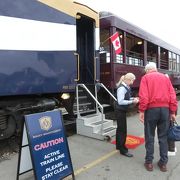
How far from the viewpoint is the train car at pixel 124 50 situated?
376 inches

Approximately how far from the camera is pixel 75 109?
8.02 meters

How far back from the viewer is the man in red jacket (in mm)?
4926

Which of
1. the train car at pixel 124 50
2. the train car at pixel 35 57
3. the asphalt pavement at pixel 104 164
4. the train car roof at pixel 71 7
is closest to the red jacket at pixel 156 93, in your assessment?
the asphalt pavement at pixel 104 164

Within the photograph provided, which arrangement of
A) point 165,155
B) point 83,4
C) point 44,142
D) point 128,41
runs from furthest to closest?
1. point 128,41
2. point 83,4
3. point 165,155
4. point 44,142

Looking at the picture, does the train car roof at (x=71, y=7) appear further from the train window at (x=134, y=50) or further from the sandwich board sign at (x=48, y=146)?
the sandwich board sign at (x=48, y=146)

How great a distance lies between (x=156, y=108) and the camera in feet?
16.2

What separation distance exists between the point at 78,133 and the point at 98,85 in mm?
1697

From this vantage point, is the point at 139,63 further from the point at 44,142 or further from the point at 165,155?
the point at 44,142

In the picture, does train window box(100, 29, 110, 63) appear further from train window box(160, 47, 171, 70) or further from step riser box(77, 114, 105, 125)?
train window box(160, 47, 171, 70)

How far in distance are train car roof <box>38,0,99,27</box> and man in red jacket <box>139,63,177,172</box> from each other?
2870 mm

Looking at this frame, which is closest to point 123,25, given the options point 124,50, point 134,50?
point 124,50

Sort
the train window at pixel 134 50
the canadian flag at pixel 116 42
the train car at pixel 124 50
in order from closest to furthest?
1. the canadian flag at pixel 116 42
2. the train car at pixel 124 50
3. the train window at pixel 134 50

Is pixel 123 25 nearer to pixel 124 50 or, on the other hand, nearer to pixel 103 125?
pixel 124 50

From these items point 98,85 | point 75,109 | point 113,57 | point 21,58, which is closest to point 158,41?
point 113,57
